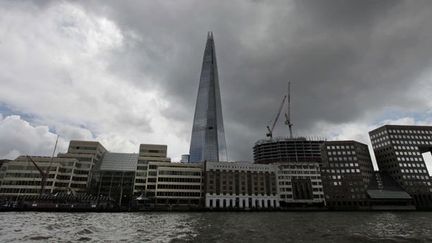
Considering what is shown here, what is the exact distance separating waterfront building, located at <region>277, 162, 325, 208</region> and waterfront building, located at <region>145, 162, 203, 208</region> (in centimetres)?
5375

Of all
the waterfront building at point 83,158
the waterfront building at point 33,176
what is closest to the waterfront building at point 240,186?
the waterfront building at point 83,158

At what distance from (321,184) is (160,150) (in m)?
108

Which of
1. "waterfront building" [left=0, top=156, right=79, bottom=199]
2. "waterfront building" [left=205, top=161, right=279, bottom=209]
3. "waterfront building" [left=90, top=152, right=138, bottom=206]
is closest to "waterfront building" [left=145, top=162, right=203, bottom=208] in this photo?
"waterfront building" [left=205, top=161, right=279, bottom=209]

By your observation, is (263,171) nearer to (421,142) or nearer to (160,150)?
(160,150)

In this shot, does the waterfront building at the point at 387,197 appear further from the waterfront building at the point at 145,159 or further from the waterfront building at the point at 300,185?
the waterfront building at the point at 145,159

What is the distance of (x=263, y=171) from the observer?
162 meters

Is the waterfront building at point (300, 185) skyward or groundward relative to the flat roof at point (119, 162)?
groundward

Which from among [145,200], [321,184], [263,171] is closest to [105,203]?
[145,200]

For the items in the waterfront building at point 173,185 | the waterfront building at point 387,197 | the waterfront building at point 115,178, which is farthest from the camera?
the waterfront building at point 387,197

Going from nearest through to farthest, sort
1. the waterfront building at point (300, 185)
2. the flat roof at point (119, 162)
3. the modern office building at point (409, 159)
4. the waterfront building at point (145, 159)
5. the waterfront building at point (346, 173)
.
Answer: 1. the waterfront building at point (145, 159)
2. the flat roof at point (119, 162)
3. the waterfront building at point (300, 185)
4. the waterfront building at point (346, 173)
5. the modern office building at point (409, 159)

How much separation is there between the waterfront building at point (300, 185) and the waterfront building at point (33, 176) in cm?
12358

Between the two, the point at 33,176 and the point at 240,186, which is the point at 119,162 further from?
the point at 240,186

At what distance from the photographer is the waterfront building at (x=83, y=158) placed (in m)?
144

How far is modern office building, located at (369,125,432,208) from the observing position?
177250mm
